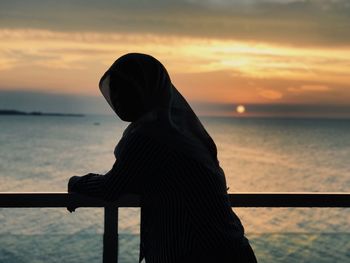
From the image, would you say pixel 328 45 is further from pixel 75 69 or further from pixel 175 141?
pixel 75 69

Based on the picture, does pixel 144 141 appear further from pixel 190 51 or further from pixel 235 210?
pixel 190 51

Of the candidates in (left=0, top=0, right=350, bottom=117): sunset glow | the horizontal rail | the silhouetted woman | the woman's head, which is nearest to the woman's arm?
the silhouetted woman

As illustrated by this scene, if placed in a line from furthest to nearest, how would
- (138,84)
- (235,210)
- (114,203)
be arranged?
(235,210) < (114,203) < (138,84)

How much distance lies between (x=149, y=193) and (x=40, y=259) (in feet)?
2.93

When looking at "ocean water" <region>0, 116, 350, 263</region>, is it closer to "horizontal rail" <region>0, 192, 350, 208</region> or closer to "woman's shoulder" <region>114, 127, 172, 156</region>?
"horizontal rail" <region>0, 192, 350, 208</region>

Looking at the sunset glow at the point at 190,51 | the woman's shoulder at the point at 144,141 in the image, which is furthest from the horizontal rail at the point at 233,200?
the sunset glow at the point at 190,51

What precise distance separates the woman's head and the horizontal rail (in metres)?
0.72

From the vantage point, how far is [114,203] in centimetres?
253

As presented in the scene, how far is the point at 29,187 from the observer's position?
34312mm

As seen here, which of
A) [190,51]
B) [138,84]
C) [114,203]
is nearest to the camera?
[138,84]

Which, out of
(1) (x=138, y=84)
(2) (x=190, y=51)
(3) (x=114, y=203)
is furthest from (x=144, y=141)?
(2) (x=190, y=51)

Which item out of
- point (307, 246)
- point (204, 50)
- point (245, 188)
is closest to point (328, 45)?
point (204, 50)

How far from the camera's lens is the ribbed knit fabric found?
1.88 metres

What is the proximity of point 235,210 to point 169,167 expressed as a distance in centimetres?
90
